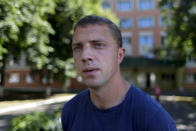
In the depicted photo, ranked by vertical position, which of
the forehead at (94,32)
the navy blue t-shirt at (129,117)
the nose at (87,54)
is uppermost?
the forehead at (94,32)

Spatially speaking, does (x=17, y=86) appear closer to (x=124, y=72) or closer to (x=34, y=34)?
(x=124, y=72)

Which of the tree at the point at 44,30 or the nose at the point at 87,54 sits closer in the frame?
the nose at the point at 87,54

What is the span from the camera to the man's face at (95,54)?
1382mm

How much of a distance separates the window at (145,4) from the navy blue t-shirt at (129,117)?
120 feet

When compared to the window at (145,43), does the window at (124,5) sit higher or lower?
higher

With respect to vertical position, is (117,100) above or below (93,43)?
below

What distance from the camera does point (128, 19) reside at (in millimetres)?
Answer: 36125

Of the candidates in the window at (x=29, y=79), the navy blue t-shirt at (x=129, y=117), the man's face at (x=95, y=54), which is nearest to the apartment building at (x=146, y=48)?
the window at (x=29, y=79)

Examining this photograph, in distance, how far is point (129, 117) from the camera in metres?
1.38

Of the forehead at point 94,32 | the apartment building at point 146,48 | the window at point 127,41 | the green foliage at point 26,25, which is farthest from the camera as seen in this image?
the window at point 127,41

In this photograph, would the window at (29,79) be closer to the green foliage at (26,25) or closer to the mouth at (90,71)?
Result: the green foliage at (26,25)

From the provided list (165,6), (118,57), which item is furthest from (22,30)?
(165,6)

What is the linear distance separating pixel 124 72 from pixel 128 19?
9981mm

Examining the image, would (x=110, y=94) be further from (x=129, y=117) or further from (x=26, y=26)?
(x=26, y=26)
